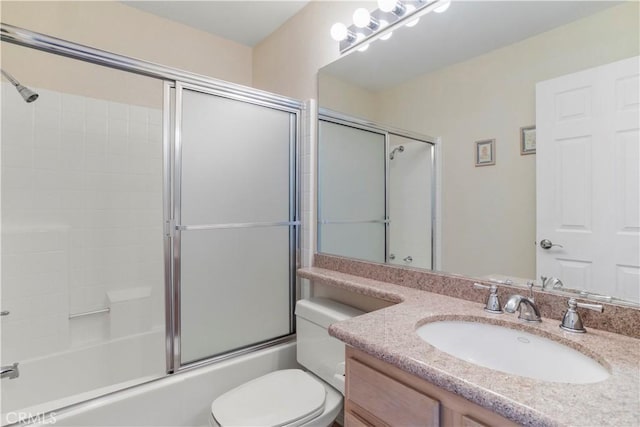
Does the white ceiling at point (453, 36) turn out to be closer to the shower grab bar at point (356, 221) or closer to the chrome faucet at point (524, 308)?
the shower grab bar at point (356, 221)

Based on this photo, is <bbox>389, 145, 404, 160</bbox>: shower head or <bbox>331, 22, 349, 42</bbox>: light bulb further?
<bbox>331, 22, 349, 42</bbox>: light bulb

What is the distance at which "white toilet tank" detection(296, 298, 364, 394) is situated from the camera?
145 cm

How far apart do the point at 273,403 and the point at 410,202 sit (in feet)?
3.47

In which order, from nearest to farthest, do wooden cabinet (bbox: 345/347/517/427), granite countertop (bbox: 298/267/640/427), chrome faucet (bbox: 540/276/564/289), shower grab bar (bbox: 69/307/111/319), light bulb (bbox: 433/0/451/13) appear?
granite countertop (bbox: 298/267/640/427)
wooden cabinet (bbox: 345/347/517/427)
chrome faucet (bbox: 540/276/564/289)
light bulb (bbox: 433/0/451/13)
shower grab bar (bbox: 69/307/111/319)

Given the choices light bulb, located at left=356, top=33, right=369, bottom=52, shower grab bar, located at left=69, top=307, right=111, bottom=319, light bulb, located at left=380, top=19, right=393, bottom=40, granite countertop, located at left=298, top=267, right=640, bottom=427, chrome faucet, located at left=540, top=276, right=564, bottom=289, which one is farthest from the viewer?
shower grab bar, located at left=69, top=307, right=111, bottom=319

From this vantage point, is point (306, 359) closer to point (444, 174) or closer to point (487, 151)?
point (444, 174)

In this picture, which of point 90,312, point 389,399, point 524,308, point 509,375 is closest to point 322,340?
point 389,399

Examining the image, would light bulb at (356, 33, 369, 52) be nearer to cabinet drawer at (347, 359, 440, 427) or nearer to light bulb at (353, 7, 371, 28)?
light bulb at (353, 7, 371, 28)

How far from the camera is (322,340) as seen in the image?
154 cm

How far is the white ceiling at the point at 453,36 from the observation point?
1054 mm

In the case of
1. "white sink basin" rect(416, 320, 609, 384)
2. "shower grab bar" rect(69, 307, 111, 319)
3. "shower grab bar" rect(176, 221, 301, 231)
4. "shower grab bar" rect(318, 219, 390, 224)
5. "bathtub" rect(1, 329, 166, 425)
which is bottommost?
"bathtub" rect(1, 329, 166, 425)

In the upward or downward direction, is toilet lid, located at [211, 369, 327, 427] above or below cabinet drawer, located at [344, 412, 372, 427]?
below

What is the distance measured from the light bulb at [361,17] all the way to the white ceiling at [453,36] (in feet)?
0.35

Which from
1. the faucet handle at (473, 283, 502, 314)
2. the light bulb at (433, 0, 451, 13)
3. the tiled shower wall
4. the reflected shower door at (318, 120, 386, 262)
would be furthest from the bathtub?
the light bulb at (433, 0, 451, 13)
